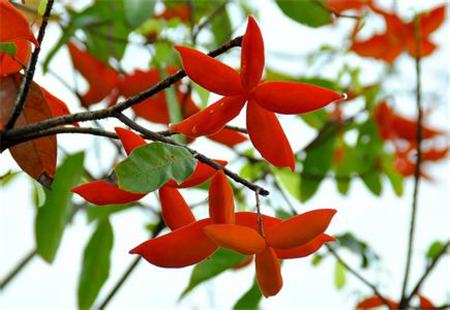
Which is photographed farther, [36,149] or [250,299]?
[250,299]

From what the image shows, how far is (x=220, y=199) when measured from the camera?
44 cm

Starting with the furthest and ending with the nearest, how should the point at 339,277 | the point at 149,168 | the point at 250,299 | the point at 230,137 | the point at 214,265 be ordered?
the point at 339,277, the point at 250,299, the point at 214,265, the point at 230,137, the point at 149,168

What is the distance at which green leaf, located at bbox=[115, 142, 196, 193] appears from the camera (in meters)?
0.42

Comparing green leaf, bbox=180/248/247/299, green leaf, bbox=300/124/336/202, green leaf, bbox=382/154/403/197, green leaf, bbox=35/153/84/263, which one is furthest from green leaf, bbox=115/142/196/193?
green leaf, bbox=382/154/403/197

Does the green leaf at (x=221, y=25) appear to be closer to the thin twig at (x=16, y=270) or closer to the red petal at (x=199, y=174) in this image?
the thin twig at (x=16, y=270)

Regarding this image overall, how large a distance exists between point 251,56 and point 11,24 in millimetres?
115

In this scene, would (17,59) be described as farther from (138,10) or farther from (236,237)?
(138,10)

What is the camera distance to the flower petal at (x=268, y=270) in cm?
44

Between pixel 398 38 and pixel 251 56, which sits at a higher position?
pixel 398 38

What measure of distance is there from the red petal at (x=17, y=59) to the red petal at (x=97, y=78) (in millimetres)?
416

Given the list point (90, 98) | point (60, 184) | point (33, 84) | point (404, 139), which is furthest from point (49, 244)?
point (404, 139)

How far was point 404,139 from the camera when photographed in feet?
4.04

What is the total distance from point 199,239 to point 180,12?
2.48ft

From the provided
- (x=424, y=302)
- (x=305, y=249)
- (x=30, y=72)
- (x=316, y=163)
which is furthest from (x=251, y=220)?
(x=316, y=163)
